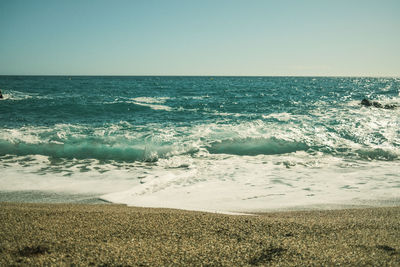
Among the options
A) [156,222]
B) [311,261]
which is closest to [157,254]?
[156,222]

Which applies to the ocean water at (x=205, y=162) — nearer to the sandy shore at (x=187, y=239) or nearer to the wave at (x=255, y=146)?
the wave at (x=255, y=146)

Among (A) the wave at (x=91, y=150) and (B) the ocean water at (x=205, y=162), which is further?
(A) the wave at (x=91, y=150)

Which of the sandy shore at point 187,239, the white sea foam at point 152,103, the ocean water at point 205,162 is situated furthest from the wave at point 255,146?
the white sea foam at point 152,103

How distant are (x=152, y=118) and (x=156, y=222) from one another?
36.9 ft

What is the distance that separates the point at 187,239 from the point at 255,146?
6329mm

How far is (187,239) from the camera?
2.45 m

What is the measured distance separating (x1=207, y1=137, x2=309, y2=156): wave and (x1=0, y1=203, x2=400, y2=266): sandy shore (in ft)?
16.1

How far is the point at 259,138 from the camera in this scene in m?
9.10

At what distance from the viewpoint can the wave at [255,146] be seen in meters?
8.06

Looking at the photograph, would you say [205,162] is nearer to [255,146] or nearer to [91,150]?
[255,146]

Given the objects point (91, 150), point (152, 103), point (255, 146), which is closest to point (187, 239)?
point (255, 146)

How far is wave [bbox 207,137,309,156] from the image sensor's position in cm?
806

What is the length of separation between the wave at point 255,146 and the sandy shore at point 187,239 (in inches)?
194

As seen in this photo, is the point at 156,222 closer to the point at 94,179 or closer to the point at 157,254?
the point at 157,254
